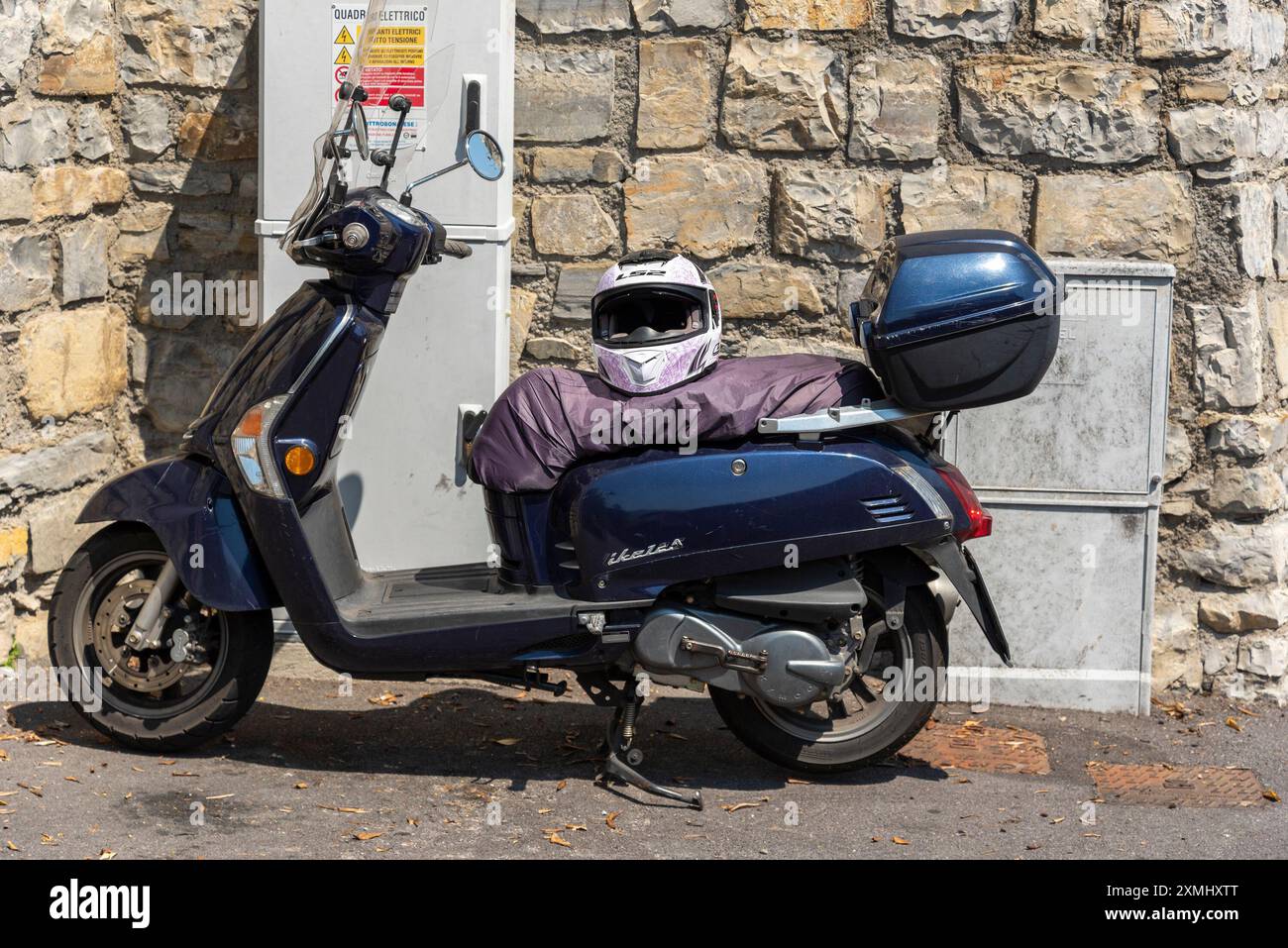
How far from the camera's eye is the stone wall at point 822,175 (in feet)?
16.9

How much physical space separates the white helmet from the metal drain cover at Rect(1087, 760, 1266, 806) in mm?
1705

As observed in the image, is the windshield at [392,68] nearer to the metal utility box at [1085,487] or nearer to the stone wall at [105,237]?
the stone wall at [105,237]

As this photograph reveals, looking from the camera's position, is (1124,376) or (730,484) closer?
(730,484)

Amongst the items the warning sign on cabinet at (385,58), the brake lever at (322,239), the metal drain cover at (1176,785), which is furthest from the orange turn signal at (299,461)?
the metal drain cover at (1176,785)

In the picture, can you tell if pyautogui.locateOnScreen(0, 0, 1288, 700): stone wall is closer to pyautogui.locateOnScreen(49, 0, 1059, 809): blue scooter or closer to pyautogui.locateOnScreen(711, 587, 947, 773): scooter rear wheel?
pyautogui.locateOnScreen(49, 0, 1059, 809): blue scooter

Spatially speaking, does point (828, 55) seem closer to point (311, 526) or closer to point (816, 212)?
point (816, 212)

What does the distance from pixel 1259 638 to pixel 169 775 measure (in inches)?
139

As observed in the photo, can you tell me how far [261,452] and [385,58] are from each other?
58.8 inches

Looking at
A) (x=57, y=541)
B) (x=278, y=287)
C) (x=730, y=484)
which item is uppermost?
(x=278, y=287)

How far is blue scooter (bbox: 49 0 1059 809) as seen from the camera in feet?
13.5

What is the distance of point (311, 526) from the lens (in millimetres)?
4398

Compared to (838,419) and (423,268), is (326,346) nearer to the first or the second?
(423,268)

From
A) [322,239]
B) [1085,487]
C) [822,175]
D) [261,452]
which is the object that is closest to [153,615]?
[261,452]
